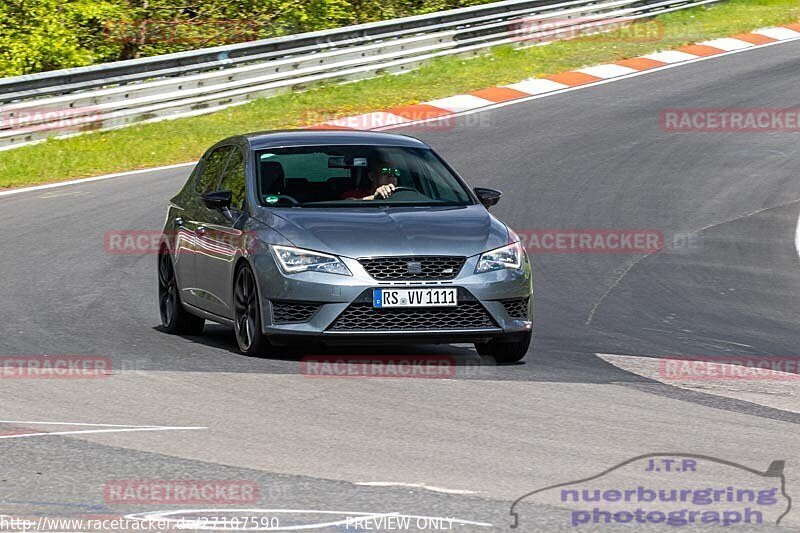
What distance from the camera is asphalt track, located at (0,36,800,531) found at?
647cm

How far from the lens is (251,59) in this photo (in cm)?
A: 2411

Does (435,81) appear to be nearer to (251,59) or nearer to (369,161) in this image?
(251,59)

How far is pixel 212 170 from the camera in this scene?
11570 mm

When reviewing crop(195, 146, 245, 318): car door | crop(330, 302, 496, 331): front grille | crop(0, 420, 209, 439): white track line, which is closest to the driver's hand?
crop(195, 146, 245, 318): car door

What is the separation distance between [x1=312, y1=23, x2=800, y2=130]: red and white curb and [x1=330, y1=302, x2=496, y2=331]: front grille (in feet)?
40.9

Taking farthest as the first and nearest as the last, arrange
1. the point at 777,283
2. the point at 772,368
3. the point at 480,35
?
the point at 480,35 → the point at 777,283 → the point at 772,368

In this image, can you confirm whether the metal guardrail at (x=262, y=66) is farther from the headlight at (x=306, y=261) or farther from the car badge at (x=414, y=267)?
the car badge at (x=414, y=267)

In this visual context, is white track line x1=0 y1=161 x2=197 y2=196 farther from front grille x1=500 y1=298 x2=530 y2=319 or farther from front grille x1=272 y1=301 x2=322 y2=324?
front grille x1=500 y1=298 x2=530 y2=319

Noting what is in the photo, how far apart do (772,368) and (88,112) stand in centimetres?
1389

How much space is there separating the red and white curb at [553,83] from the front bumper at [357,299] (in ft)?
40.4

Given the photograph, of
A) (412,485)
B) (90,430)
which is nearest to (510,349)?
(90,430)

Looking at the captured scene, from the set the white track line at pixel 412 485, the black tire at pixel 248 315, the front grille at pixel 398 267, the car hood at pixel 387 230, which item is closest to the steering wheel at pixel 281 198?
the car hood at pixel 387 230

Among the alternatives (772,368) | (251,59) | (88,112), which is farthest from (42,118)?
(772,368)

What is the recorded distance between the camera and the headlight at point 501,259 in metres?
9.62
